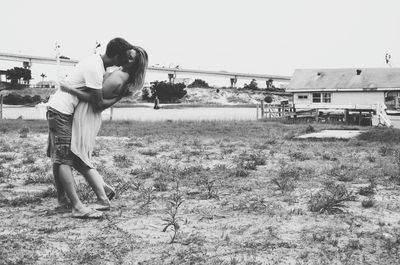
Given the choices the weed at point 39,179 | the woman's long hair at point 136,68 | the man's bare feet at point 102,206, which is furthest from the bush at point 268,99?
the man's bare feet at point 102,206

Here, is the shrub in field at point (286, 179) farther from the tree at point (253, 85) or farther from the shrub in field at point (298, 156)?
the tree at point (253, 85)

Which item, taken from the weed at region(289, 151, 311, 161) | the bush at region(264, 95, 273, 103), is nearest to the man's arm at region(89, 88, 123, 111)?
the weed at region(289, 151, 311, 161)

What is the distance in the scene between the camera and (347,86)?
117 feet

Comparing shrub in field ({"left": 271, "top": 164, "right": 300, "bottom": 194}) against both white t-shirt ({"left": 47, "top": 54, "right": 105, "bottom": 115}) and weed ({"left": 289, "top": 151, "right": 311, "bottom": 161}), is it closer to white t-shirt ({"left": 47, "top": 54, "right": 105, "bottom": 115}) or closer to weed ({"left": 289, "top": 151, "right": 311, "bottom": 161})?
weed ({"left": 289, "top": 151, "right": 311, "bottom": 161})

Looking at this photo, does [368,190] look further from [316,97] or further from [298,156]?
[316,97]

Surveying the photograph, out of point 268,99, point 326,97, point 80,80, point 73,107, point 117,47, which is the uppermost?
point 268,99

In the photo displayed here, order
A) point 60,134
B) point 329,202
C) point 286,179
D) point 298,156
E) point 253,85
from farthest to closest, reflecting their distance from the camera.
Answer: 1. point 253,85
2. point 298,156
3. point 286,179
4. point 329,202
5. point 60,134

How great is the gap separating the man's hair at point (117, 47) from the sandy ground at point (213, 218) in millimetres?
1412

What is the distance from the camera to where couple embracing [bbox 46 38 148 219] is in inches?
161

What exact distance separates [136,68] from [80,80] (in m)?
0.50

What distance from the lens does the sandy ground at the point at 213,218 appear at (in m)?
3.24

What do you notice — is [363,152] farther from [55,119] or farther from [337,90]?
[337,90]

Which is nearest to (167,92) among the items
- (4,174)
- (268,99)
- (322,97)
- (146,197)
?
(268,99)

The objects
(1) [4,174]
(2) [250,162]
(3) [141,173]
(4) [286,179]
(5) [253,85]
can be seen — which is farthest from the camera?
(5) [253,85]
